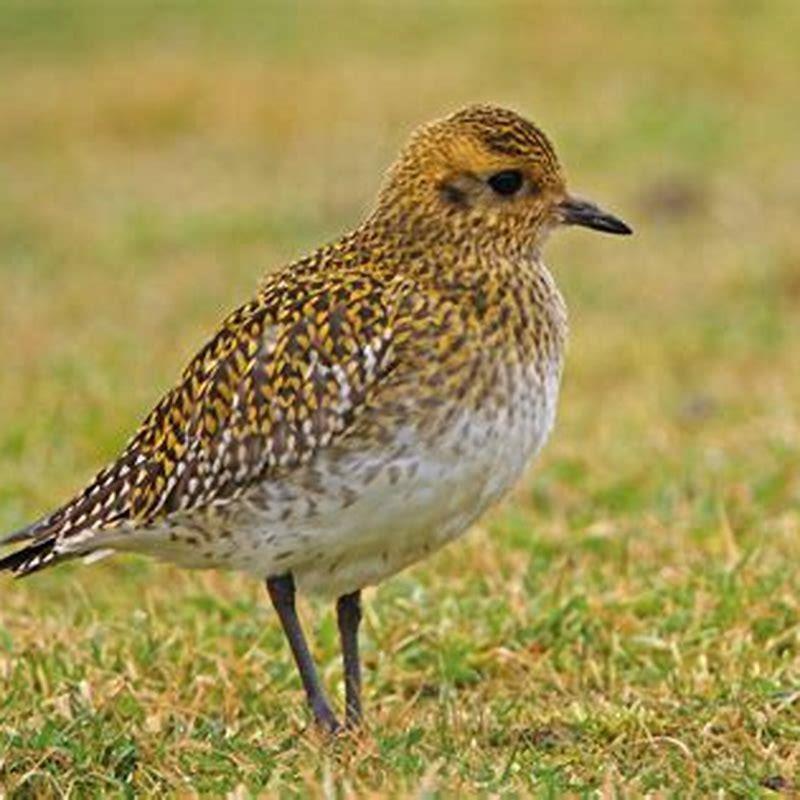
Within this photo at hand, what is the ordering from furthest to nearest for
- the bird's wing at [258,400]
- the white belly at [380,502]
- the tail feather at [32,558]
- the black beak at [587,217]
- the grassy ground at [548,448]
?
the black beak at [587,217]
the tail feather at [32,558]
the grassy ground at [548,448]
the bird's wing at [258,400]
the white belly at [380,502]

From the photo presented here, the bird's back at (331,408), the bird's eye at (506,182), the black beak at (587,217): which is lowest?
the bird's back at (331,408)

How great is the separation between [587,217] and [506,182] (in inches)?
9.4

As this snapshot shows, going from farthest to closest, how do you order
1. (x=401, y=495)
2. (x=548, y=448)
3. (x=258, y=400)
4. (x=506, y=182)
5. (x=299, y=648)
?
(x=548, y=448), (x=506, y=182), (x=299, y=648), (x=258, y=400), (x=401, y=495)

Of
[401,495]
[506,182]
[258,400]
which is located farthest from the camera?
[506,182]

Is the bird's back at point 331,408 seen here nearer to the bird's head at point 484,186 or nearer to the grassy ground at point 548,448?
the bird's head at point 484,186

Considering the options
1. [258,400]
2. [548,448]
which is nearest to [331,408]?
[258,400]

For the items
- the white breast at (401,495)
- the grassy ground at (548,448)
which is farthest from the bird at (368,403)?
the grassy ground at (548,448)

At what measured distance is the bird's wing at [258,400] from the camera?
535 centimetres

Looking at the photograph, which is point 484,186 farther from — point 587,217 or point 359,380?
point 359,380

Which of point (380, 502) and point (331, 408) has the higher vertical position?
point (331, 408)

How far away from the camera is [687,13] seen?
81.3 feet

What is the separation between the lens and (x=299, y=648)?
5.64 m

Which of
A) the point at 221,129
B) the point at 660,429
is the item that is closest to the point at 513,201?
the point at 660,429

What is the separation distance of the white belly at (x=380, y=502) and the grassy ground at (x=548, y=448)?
459 mm
